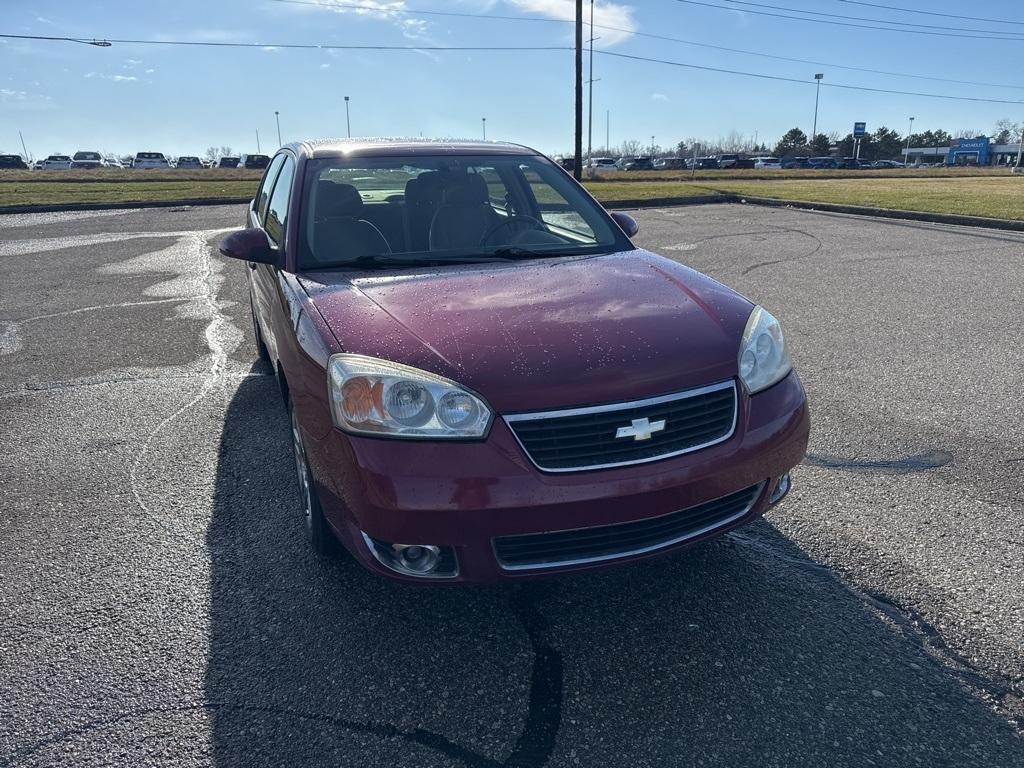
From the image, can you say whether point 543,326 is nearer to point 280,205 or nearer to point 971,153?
point 280,205

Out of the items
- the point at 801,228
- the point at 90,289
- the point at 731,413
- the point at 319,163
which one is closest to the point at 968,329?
the point at 731,413

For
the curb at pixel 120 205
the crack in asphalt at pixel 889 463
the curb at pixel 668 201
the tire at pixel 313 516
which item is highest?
the curb at pixel 120 205

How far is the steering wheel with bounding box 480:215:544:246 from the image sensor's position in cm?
365

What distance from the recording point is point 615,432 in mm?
2305

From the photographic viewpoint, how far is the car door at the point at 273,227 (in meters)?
3.68

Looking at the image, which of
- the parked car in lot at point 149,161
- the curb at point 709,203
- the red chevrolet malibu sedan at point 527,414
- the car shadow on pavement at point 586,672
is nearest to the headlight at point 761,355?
the red chevrolet malibu sedan at point 527,414

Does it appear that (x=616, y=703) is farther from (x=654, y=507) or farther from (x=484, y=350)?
(x=484, y=350)

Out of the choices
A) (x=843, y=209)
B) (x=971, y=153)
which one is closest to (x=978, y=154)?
(x=971, y=153)

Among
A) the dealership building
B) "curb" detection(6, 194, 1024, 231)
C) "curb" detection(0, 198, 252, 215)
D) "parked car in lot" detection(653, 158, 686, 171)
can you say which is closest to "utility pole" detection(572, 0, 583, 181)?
"curb" detection(6, 194, 1024, 231)

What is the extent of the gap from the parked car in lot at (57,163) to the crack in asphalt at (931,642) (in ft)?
229

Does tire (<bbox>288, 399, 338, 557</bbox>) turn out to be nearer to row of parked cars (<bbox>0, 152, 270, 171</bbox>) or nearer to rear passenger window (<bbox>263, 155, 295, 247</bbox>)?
rear passenger window (<bbox>263, 155, 295, 247</bbox>)

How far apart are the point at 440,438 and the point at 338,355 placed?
1.63 ft

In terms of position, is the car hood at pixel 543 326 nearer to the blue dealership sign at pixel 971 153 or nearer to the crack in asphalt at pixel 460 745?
the crack in asphalt at pixel 460 745

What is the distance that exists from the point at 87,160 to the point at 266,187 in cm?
7349
